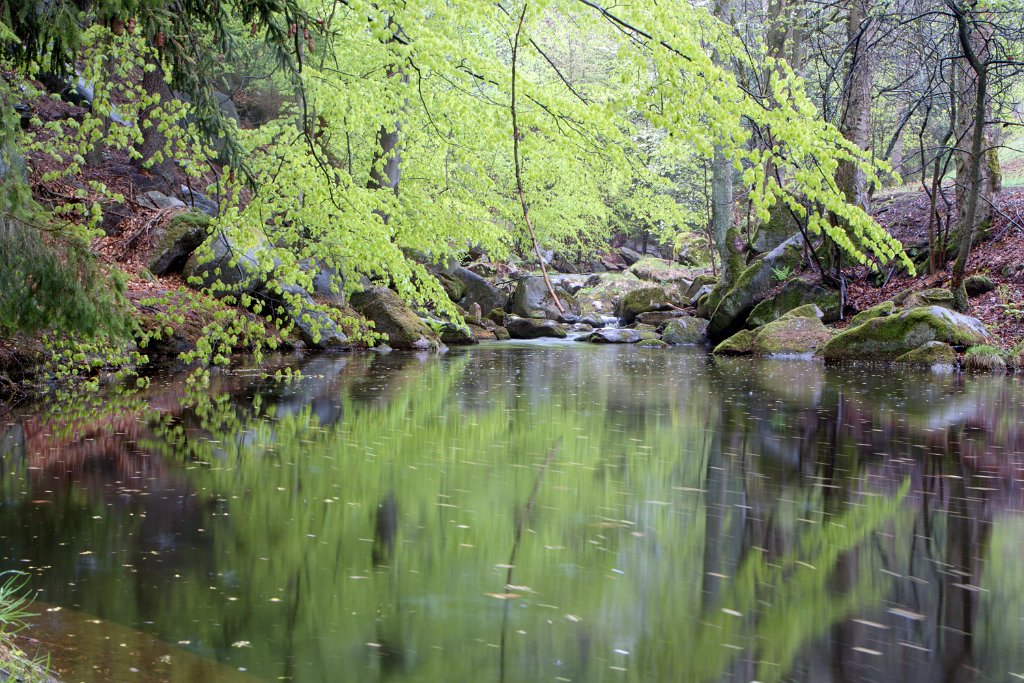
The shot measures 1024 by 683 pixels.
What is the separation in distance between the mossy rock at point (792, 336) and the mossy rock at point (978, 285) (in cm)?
264

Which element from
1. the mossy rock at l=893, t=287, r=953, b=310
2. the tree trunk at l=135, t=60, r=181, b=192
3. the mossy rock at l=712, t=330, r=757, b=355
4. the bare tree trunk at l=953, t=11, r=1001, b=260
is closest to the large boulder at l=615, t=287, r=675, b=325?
the mossy rock at l=712, t=330, r=757, b=355

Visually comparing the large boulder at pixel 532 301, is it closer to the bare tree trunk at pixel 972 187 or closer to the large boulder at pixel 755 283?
the large boulder at pixel 755 283

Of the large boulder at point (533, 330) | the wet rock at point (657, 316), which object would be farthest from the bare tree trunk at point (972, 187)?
the large boulder at point (533, 330)

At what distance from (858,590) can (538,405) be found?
20.4 feet

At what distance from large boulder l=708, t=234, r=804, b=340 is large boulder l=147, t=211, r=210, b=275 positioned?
11.9 m

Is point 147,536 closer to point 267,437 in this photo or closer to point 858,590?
point 267,437

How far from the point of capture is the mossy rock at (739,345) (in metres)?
18.7

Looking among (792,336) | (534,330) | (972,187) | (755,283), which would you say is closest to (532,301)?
(534,330)

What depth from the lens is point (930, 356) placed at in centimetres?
1489

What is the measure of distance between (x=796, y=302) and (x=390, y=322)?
9.07 meters

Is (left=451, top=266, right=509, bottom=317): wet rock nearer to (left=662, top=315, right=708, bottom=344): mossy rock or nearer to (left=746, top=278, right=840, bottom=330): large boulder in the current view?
(left=662, top=315, right=708, bottom=344): mossy rock

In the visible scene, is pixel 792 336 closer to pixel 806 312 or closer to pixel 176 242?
pixel 806 312

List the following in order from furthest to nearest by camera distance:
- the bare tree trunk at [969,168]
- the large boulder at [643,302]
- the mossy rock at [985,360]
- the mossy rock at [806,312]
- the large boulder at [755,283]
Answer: the large boulder at [643,302], the large boulder at [755,283], the mossy rock at [806,312], the bare tree trunk at [969,168], the mossy rock at [985,360]

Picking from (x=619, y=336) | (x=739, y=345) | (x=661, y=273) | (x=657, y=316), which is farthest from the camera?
(x=661, y=273)
